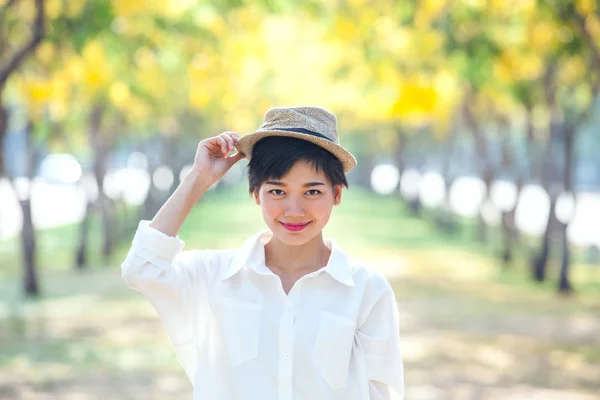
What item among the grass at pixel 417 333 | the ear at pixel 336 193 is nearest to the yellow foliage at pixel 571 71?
the grass at pixel 417 333

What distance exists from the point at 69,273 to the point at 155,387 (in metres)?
9.22

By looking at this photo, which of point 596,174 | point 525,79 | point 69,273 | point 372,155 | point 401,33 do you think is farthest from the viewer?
point 596,174

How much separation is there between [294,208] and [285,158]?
0.51 feet

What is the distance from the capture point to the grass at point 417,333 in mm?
8656

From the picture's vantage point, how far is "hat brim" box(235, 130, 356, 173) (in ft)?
9.48

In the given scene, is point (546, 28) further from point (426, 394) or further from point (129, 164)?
point (129, 164)

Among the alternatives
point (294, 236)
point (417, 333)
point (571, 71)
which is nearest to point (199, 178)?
point (294, 236)

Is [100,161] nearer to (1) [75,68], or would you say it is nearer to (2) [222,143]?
(1) [75,68]

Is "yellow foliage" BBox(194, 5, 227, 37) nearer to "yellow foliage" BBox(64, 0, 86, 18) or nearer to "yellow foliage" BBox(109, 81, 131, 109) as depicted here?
"yellow foliage" BBox(64, 0, 86, 18)

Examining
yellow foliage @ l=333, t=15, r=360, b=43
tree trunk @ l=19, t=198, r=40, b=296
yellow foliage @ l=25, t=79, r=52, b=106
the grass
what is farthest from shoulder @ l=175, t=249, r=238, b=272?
tree trunk @ l=19, t=198, r=40, b=296

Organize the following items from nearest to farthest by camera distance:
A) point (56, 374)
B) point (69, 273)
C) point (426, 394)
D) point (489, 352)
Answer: point (426, 394) < point (56, 374) < point (489, 352) < point (69, 273)

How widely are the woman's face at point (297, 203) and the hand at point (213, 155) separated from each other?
17 cm

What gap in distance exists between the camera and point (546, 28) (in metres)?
14.4

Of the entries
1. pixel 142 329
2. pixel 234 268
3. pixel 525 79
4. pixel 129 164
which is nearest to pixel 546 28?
pixel 525 79
